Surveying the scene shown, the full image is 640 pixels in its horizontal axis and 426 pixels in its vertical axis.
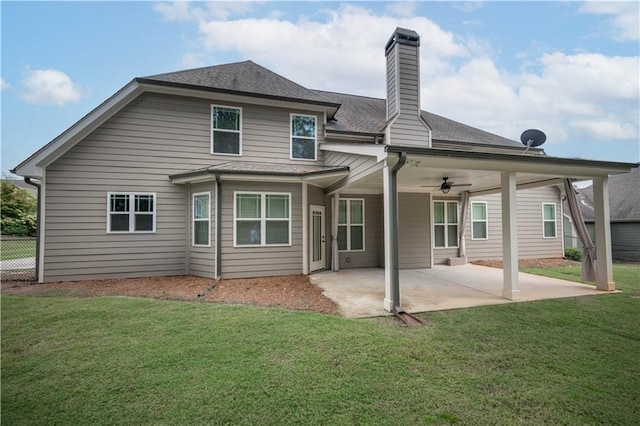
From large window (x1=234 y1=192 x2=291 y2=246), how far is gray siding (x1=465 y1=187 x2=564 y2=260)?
7772 mm

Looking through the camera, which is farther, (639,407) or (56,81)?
(56,81)

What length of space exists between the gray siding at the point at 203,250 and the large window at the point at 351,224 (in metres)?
4.23

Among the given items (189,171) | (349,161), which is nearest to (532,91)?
(349,161)

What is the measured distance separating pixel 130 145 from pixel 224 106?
2.95 meters

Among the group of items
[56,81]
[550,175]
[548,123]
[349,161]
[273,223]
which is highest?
[56,81]

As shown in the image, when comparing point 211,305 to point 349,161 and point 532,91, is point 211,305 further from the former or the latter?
point 532,91

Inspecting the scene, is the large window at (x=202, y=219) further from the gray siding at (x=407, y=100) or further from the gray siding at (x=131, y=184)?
the gray siding at (x=407, y=100)

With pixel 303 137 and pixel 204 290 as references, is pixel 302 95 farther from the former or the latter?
pixel 204 290

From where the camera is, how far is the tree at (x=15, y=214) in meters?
16.6

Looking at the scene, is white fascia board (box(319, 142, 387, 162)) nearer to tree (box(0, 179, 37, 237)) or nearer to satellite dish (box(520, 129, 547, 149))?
satellite dish (box(520, 129, 547, 149))

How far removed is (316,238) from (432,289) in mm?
3880

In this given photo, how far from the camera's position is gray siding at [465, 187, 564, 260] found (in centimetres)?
1195

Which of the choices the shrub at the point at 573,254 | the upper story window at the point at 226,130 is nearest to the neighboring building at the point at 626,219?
the shrub at the point at 573,254

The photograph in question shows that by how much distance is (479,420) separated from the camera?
2.43 m
